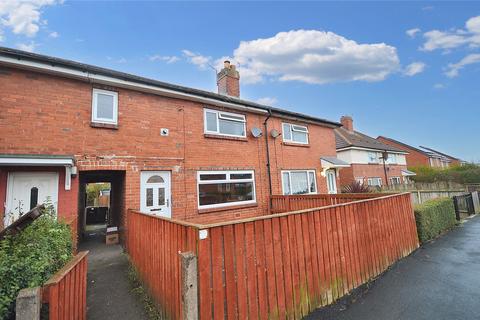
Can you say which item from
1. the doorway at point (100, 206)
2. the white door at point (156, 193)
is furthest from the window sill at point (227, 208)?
the doorway at point (100, 206)

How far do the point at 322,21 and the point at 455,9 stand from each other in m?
5.78

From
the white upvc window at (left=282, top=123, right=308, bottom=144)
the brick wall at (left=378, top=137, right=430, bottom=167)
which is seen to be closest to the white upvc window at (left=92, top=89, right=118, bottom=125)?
the white upvc window at (left=282, top=123, right=308, bottom=144)

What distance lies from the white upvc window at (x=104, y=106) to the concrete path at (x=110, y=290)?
3.79m

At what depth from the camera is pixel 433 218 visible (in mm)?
7672

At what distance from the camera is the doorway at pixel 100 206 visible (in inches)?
297

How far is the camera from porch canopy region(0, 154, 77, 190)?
5.01m

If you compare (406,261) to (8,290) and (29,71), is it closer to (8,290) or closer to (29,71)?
(8,290)

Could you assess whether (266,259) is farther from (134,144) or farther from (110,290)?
(134,144)

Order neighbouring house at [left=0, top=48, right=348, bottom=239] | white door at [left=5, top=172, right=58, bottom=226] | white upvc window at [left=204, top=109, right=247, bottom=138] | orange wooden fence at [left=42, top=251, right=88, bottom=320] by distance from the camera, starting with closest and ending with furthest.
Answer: orange wooden fence at [left=42, top=251, right=88, bottom=320]
white door at [left=5, top=172, right=58, bottom=226]
neighbouring house at [left=0, top=48, right=348, bottom=239]
white upvc window at [left=204, top=109, right=247, bottom=138]

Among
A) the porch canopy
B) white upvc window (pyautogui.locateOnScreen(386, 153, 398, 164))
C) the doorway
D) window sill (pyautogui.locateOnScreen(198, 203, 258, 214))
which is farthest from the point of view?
A: white upvc window (pyautogui.locateOnScreen(386, 153, 398, 164))

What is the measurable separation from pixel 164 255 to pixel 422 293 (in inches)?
171

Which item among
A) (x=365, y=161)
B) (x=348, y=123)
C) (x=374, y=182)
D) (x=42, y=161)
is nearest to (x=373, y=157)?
(x=365, y=161)

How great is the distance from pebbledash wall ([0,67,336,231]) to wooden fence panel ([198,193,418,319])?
504 centimetres

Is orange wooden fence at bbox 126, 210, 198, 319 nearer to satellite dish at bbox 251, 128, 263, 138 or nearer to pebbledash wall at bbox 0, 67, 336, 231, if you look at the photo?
pebbledash wall at bbox 0, 67, 336, 231
